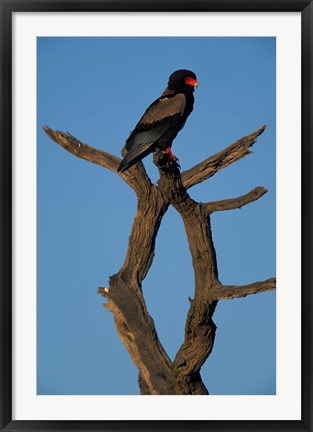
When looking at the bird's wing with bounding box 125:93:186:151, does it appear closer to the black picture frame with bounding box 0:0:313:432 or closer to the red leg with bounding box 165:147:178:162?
the red leg with bounding box 165:147:178:162

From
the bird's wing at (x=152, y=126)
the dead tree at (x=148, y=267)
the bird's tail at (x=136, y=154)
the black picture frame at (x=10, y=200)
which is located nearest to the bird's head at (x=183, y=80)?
the bird's wing at (x=152, y=126)

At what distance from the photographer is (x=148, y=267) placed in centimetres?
761

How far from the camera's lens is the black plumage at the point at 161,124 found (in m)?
6.54

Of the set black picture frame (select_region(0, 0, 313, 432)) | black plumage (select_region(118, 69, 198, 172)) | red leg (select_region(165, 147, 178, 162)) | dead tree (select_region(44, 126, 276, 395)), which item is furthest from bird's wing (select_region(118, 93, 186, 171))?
black picture frame (select_region(0, 0, 313, 432))

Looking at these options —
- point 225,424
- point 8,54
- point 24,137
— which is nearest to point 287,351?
point 225,424

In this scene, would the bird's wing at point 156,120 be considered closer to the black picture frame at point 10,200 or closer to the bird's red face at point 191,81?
the bird's red face at point 191,81

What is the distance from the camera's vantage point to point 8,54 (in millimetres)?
4895

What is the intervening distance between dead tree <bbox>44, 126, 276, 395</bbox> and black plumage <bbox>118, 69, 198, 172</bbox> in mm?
354

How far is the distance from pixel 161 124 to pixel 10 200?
2.21m

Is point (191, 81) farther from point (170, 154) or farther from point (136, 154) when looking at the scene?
point (136, 154)

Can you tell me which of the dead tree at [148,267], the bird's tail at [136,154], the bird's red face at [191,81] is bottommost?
the dead tree at [148,267]

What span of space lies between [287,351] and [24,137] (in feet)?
7.89

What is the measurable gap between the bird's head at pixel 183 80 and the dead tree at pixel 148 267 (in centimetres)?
74

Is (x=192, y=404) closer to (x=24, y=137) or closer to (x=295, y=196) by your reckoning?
(x=295, y=196)
